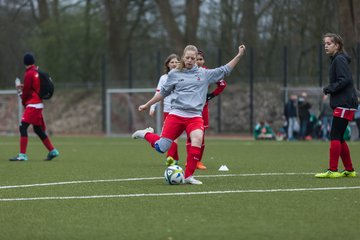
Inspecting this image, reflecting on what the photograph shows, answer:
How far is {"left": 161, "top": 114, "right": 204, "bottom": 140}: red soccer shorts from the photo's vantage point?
11.1m

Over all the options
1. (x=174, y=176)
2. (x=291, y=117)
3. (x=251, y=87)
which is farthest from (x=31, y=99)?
(x=251, y=87)

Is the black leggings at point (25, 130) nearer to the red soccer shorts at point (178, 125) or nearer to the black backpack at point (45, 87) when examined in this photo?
the black backpack at point (45, 87)

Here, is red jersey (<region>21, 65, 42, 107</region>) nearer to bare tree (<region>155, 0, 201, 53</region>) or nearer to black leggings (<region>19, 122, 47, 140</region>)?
black leggings (<region>19, 122, 47, 140</region>)

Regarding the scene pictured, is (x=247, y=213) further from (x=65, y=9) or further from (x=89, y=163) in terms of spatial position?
(x=65, y=9)

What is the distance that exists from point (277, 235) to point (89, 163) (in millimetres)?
9700

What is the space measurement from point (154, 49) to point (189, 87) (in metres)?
34.7

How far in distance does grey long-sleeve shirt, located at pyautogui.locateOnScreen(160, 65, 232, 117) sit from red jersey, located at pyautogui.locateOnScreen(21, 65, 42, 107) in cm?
552

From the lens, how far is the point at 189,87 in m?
11.2

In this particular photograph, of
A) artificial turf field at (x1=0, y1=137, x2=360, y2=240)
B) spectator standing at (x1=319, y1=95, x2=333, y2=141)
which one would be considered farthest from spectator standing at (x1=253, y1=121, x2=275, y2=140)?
artificial turf field at (x1=0, y1=137, x2=360, y2=240)

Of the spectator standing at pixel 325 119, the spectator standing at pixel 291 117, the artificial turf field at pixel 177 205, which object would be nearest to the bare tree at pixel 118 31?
the spectator standing at pixel 291 117

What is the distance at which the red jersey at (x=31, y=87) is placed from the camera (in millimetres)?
16188

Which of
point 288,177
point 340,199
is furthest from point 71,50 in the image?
point 340,199

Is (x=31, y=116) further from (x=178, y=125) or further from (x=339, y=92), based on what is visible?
(x=339, y=92)

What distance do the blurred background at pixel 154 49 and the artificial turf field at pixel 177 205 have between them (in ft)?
60.3
